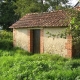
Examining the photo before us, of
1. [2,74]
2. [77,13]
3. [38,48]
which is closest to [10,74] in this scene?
[2,74]

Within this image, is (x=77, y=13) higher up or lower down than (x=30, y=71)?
Result: higher up

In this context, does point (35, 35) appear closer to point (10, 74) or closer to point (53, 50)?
point (53, 50)

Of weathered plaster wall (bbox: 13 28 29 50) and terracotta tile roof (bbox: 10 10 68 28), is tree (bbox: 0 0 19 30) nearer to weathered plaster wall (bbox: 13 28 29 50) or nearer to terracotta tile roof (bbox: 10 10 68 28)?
terracotta tile roof (bbox: 10 10 68 28)

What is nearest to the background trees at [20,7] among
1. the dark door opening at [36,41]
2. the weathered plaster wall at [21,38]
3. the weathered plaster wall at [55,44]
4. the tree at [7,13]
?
the tree at [7,13]

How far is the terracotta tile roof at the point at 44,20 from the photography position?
1783 cm

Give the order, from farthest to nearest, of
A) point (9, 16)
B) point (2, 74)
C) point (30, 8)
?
point (9, 16), point (30, 8), point (2, 74)

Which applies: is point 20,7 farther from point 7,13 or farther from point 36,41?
point 36,41

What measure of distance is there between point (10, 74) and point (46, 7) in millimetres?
25868

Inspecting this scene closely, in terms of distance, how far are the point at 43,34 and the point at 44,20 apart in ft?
4.62

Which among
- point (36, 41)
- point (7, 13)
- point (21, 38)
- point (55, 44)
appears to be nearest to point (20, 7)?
point (7, 13)

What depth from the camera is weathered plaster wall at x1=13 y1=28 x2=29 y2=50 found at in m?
20.5

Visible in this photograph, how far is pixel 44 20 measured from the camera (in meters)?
19.5

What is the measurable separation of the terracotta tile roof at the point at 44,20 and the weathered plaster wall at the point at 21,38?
55 centimetres

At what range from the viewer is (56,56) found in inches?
661
